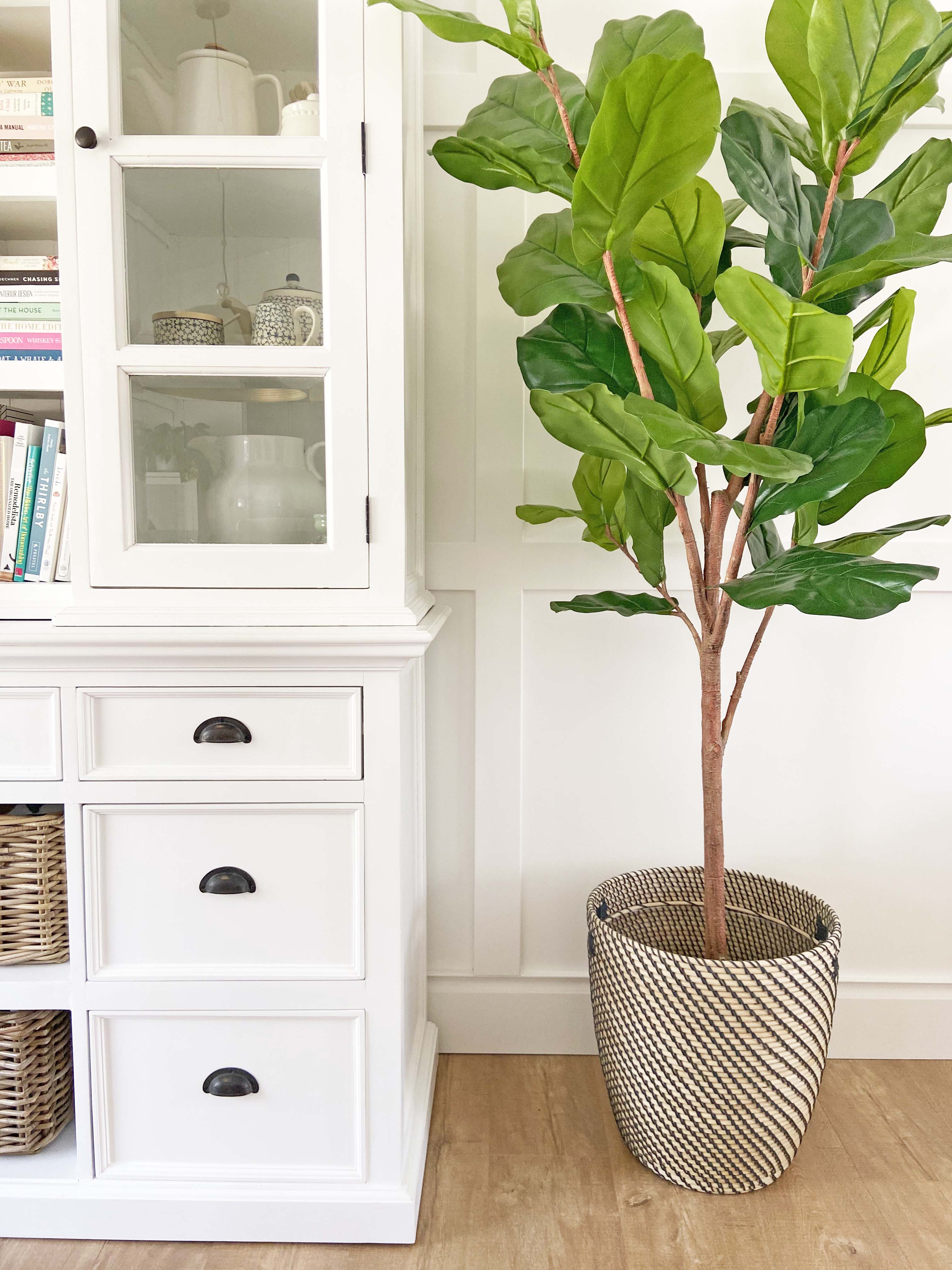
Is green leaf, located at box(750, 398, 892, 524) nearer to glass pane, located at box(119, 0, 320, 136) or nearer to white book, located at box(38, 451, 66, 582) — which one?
glass pane, located at box(119, 0, 320, 136)

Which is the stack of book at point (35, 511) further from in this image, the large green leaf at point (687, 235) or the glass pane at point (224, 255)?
the large green leaf at point (687, 235)

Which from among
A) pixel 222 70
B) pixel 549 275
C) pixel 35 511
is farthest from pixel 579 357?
pixel 35 511

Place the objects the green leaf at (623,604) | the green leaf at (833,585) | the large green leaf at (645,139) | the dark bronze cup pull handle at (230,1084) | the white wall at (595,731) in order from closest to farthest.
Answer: the large green leaf at (645,139) → the green leaf at (833,585) → the dark bronze cup pull handle at (230,1084) → the green leaf at (623,604) → the white wall at (595,731)

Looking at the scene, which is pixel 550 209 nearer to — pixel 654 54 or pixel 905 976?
pixel 654 54

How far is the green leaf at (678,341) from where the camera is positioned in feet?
3.53

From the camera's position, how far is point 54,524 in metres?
1.28

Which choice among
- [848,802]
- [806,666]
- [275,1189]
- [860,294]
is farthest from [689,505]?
[275,1189]

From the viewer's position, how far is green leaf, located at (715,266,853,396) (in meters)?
0.94

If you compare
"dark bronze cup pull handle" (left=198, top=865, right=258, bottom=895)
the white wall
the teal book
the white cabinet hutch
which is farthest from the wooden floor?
the teal book

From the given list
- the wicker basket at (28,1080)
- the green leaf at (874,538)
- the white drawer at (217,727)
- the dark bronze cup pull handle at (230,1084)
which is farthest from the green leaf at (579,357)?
the wicker basket at (28,1080)

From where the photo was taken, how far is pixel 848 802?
5.52 feet

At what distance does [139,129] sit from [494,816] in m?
1.22

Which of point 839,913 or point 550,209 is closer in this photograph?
point 550,209

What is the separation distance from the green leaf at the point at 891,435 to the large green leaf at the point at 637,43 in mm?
478
